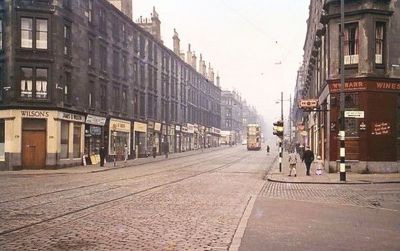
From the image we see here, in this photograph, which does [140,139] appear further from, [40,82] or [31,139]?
[40,82]

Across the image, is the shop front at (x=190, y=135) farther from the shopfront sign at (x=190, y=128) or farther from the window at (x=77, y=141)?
the window at (x=77, y=141)

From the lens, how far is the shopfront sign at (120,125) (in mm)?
48106

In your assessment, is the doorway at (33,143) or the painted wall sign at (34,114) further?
the doorway at (33,143)

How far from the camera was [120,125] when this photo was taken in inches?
1970

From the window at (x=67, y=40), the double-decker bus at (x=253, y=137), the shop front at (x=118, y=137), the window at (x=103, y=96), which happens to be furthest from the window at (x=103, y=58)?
the double-decker bus at (x=253, y=137)

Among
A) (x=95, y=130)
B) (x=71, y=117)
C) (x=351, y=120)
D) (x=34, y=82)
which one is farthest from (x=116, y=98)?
(x=351, y=120)

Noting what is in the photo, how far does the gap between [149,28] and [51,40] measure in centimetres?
3037

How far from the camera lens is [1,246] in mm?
8922

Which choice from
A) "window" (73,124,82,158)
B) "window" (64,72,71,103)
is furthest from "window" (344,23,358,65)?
"window" (73,124,82,158)

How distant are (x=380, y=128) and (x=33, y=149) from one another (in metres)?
22.9

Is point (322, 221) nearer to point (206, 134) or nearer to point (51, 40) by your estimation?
point (51, 40)

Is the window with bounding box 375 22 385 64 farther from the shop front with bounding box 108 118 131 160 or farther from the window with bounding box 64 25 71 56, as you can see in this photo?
the shop front with bounding box 108 118 131 160

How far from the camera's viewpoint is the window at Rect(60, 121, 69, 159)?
38188 millimetres

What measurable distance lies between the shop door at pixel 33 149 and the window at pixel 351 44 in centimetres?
2098
